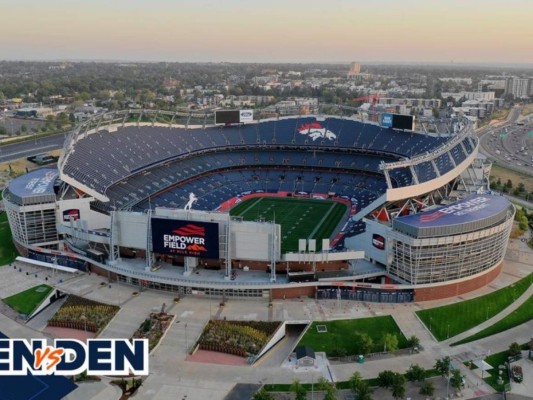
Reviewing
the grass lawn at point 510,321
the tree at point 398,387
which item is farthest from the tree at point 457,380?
A: the grass lawn at point 510,321

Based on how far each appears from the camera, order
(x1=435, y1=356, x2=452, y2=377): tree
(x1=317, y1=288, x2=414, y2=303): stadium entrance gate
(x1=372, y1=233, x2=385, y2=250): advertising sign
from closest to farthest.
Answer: (x1=435, y1=356, x2=452, y2=377): tree → (x1=317, y1=288, x2=414, y2=303): stadium entrance gate → (x1=372, y1=233, x2=385, y2=250): advertising sign

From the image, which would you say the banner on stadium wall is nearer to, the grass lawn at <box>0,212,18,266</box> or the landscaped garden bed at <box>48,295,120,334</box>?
the landscaped garden bed at <box>48,295,120,334</box>

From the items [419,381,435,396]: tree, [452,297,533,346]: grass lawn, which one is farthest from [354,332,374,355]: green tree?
[452,297,533,346]: grass lawn

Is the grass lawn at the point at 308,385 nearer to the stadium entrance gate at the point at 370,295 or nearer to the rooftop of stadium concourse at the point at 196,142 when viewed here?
the stadium entrance gate at the point at 370,295

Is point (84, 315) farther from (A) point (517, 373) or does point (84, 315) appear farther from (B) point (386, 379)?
(A) point (517, 373)

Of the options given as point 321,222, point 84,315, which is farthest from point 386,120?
point 84,315

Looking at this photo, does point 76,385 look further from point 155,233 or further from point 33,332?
point 155,233
